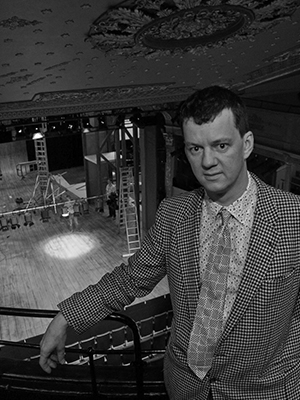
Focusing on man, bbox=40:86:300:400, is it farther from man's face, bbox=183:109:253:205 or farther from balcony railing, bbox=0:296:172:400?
balcony railing, bbox=0:296:172:400

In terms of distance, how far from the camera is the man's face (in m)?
1.20

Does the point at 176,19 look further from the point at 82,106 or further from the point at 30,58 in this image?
the point at 82,106

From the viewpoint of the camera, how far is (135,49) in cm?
462

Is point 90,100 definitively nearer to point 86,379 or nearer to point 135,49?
point 135,49

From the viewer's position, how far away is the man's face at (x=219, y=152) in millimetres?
1199

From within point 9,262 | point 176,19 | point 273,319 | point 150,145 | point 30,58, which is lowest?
point 9,262

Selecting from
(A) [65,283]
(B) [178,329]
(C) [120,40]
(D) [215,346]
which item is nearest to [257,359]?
(D) [215,346]

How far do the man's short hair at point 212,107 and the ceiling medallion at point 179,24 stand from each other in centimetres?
232

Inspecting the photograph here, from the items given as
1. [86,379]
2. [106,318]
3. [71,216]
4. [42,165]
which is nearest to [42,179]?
[42,165]

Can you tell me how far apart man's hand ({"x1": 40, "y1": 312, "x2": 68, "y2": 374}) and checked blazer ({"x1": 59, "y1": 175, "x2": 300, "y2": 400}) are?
4 centimetres

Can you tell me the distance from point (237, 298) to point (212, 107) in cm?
60

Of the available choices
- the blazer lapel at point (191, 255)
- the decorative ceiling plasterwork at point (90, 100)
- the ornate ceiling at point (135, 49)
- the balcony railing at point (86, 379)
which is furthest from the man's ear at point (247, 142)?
the decorative ceiling plasterwork at point (90, 100)

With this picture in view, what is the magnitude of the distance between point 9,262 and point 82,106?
218 inches

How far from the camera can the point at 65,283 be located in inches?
404
